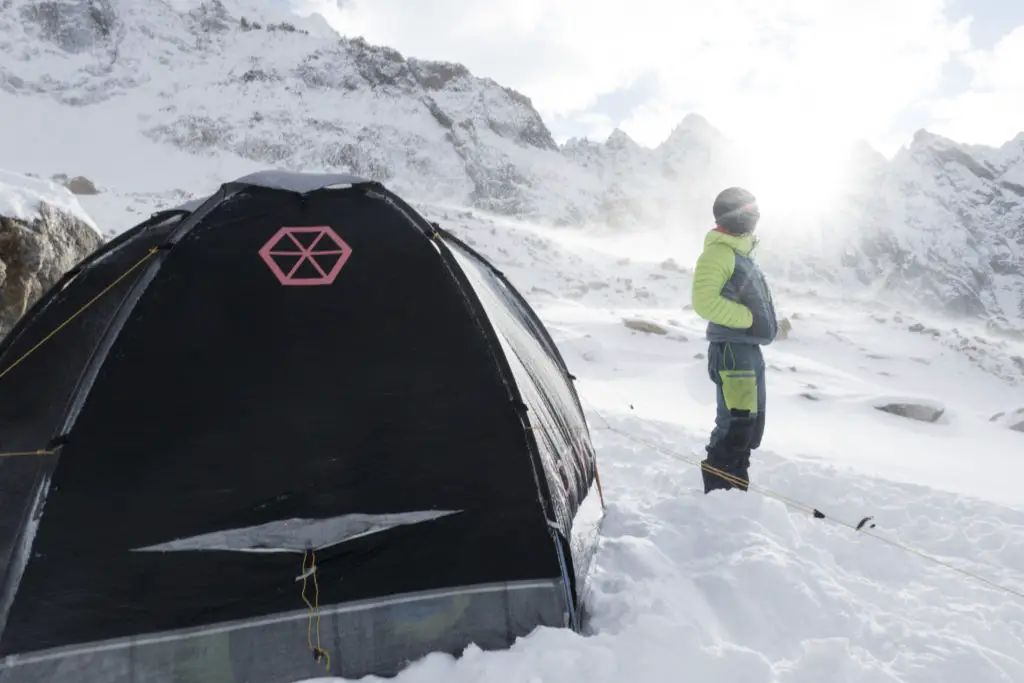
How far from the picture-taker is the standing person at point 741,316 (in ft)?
13.6

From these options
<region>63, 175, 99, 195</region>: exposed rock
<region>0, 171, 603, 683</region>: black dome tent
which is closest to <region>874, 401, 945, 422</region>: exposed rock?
<region>0, 171, 603, 683</region>: black dome tent

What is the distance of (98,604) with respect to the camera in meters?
2.41

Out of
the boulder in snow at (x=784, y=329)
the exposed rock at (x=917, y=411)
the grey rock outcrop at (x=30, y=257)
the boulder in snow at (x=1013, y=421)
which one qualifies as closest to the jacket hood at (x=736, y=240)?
the grey rock outcrop at (x=30, y=257)

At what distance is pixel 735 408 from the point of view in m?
4.22

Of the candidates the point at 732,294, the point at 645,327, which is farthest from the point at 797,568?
the point at 645,327

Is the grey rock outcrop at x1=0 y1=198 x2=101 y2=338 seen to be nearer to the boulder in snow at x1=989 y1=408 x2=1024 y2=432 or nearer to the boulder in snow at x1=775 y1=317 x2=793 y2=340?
the boulder in snow at x1=989 y1=408 x2=1024 y2=432

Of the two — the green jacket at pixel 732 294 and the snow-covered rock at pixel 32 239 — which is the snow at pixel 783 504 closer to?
the snow-covered rock at pixel 32 239

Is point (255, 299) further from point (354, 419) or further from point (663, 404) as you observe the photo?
point (663, 404)

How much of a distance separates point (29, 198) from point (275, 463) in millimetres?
5111

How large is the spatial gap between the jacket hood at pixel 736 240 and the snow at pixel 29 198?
6.09 metres

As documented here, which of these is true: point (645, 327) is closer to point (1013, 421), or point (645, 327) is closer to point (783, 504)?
point (1013, 421)

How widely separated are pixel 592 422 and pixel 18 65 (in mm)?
87057

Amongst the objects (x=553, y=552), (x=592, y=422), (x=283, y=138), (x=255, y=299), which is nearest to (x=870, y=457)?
(x=592, y=422)

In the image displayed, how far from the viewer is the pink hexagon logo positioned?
9.49 ft
